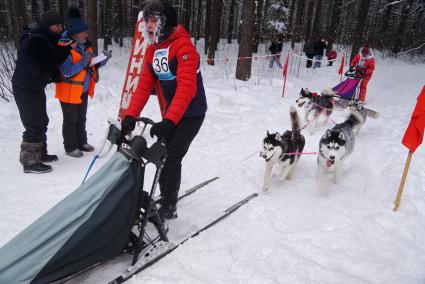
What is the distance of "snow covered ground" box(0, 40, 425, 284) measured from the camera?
92.7 inches

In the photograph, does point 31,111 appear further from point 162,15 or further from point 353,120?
point 353,120

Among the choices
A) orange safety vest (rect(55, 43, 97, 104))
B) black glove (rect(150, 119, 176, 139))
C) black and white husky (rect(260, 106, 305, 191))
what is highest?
black glove (rect(150, 119, 176, 139))

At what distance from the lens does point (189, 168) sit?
15.1ft

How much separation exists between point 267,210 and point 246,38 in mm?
7741

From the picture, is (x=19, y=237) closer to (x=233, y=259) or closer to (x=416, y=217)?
(x=233, y=259)

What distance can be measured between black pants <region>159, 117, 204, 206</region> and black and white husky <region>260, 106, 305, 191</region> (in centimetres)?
124

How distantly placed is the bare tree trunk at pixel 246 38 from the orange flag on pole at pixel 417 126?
719cm

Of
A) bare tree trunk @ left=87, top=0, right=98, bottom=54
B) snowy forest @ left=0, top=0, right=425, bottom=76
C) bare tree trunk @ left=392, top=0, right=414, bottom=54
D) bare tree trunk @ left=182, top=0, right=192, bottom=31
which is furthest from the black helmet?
bare tree trunk @ left=392, top=0, right=414, bottom=54

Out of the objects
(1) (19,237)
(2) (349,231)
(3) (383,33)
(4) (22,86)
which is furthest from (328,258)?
(3) (383,33)

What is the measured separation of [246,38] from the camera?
9867 mm

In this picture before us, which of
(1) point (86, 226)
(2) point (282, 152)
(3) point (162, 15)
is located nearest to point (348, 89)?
(2) point (282, 152)

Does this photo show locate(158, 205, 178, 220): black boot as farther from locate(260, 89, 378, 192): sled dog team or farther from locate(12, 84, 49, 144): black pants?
locate(12, 84, 49, 144): black pants

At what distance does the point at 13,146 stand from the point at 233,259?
13.6 feet

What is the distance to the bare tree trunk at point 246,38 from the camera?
9.51m
